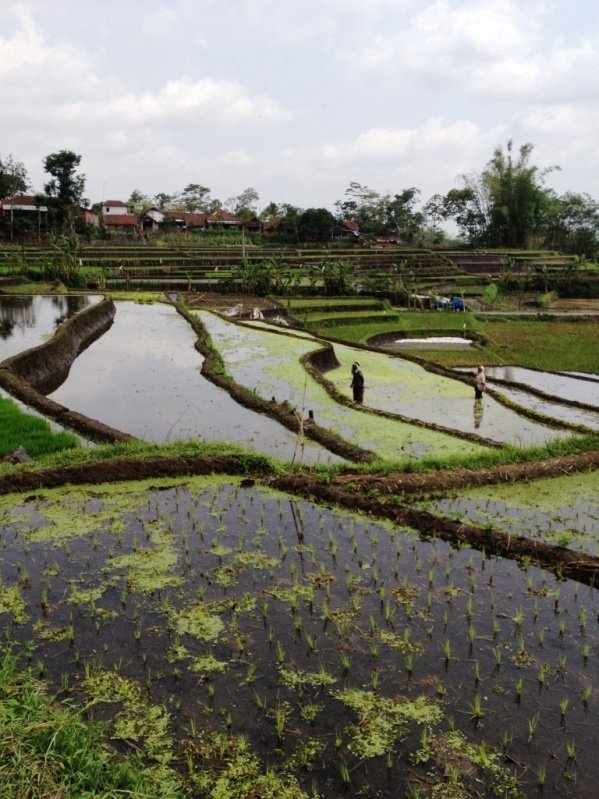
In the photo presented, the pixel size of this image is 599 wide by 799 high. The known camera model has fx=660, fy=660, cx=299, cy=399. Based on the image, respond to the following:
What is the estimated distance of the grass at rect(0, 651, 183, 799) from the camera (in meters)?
3.11

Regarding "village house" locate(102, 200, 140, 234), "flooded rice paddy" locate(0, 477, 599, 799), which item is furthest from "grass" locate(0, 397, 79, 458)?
"village house" locate(102, 200, 140, 234)

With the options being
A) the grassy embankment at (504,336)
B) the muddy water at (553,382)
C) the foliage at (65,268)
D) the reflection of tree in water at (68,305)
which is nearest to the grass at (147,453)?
the muddy water at (553,382)

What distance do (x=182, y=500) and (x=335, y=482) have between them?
179 centimetres

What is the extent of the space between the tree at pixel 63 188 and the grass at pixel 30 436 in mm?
44243

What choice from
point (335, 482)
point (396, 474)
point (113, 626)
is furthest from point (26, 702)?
point (396, 474)

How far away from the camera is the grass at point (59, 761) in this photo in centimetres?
311

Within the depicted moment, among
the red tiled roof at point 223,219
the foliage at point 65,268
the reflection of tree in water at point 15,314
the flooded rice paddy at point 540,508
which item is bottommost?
the flooded rice paddy at point 540,508

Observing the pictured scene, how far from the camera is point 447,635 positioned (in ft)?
15.8

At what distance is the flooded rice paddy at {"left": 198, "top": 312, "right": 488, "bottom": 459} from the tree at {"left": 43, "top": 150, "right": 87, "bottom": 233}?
1293 inches

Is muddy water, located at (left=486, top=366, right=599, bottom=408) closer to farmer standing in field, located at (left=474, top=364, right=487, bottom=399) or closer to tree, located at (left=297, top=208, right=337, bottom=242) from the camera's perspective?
farmer standing in field, located at (left=474, top=364, right=487, bottom=399)

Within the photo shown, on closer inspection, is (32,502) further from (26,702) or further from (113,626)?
(26,702)

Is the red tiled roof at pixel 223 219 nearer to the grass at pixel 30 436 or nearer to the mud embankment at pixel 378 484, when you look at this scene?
the grass at pixel 30 436

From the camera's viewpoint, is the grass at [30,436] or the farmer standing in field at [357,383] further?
the farmer standing in field at [357,383]

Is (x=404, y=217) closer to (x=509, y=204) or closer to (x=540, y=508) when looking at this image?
(x=509, y=204)
